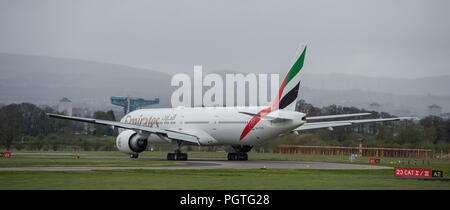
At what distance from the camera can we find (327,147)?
57.4m

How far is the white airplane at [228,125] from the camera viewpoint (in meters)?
38.5

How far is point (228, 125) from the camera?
4344 centimetres

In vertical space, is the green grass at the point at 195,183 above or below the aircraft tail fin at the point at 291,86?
below

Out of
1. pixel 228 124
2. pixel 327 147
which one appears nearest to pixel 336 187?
pixel 228 124

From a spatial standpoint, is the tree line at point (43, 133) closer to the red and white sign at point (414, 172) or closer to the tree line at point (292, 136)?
the tree line at point (292, 136)

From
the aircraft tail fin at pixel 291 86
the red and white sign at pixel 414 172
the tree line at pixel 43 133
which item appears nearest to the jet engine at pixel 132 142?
the aircraft tail fin at pixel 291 86

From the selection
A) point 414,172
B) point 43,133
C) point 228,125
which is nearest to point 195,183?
point 414,172

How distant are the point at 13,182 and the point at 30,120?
78537 millimetres

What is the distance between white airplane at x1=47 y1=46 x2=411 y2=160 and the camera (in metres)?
38.5

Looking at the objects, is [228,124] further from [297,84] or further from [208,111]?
[297,84]

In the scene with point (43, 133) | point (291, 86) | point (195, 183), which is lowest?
point (195, 183)

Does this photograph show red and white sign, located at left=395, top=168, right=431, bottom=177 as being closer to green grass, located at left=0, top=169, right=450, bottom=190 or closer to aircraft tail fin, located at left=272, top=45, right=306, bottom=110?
green grass, located at left=0, top=169, right=450, bottom=190

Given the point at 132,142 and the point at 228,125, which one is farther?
the point at 132,142

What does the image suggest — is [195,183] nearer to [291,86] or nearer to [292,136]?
[291,86]
